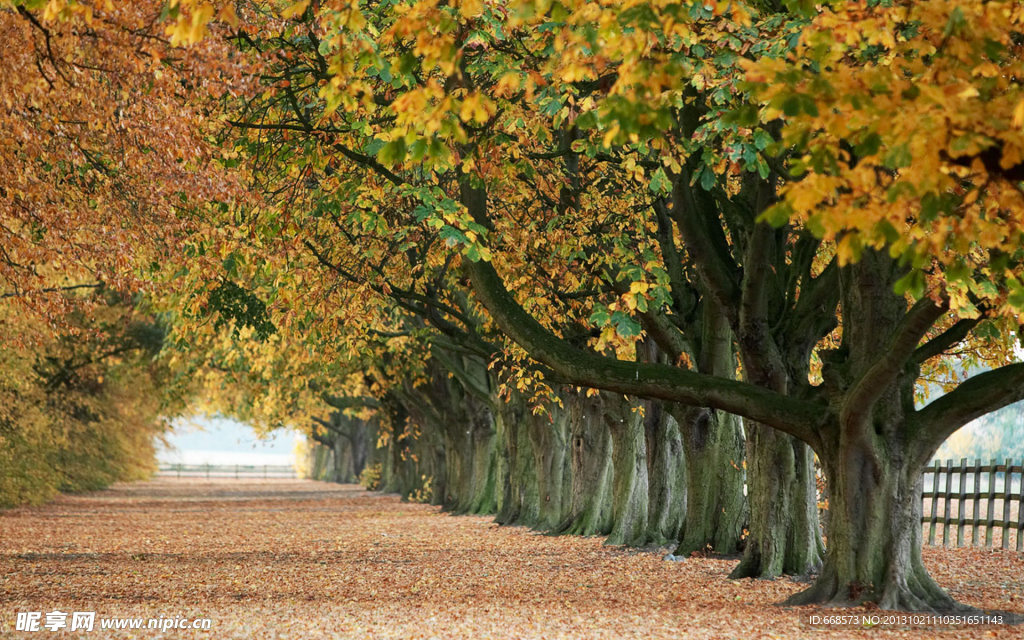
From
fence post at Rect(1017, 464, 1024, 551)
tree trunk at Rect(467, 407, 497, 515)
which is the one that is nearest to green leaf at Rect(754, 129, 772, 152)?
fence post at Rect(1017, 464, 1024, 551)

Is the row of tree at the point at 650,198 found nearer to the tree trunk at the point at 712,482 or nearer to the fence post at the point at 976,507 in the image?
the tree trunk at the point at 712,482

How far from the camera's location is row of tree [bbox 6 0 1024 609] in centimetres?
597

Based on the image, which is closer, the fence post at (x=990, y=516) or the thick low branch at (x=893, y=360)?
the thick low branch at (x=893, y=360)

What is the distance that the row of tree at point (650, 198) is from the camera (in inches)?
235

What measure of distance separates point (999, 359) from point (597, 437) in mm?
9217

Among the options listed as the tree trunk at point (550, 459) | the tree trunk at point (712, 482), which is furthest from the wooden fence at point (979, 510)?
the tree trunk at point (550, 459)

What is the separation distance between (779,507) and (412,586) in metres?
4.69

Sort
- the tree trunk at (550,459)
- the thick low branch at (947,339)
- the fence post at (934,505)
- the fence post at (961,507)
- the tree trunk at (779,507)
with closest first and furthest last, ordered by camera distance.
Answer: the thick low branch at (947,339) < the tree trunk at (779,507) < the fence post at (961,507) < the fence post at (934,505) < the tree trunk at (550,459)

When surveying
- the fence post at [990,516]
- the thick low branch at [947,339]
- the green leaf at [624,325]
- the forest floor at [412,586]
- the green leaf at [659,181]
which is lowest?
the forest floor at [412,586]

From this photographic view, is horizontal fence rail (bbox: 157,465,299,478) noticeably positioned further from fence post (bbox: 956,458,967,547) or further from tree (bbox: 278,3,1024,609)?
tree (bbox: 278,3,1024,609)

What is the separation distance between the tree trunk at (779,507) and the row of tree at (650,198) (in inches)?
1.6

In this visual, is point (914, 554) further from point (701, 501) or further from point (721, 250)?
point (701, 501)

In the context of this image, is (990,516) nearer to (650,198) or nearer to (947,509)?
(947,509)

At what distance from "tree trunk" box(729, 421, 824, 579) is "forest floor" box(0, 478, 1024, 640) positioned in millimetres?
566
